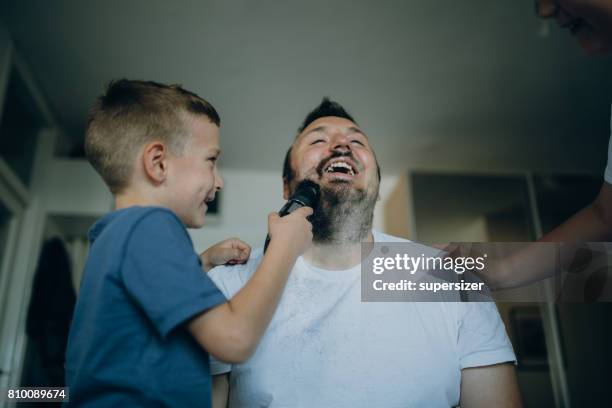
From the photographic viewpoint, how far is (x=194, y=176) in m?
0.94

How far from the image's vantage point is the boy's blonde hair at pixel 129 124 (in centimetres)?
94

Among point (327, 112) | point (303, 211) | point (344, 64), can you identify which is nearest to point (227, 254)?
point (303, 211)

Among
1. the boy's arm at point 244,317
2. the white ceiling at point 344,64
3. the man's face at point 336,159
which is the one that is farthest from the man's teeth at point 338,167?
the white ceiling at point 344,64

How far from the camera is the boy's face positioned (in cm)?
92

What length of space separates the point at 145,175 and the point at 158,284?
0.84ft

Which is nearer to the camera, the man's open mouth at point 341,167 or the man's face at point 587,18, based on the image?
the man's face at point 587,18

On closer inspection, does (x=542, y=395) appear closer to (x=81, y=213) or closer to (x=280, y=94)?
(x=280, y=94)

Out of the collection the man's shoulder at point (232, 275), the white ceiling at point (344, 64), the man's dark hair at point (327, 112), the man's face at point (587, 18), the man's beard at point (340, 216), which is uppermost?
the white ceiling at point (344, 64)

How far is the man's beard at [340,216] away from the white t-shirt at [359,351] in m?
0.21

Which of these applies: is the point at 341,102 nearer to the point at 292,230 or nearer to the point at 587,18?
the point at 587,18

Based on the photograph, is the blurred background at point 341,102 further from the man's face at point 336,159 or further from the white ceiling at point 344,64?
the man's face at point 336,159

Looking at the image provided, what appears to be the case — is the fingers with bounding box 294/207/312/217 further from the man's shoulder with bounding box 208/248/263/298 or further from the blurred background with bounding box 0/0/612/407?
the blurred background with bounding box 0/0/612/407

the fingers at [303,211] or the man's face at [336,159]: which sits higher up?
the man's face at [336,159]

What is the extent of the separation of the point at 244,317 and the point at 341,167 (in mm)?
733
